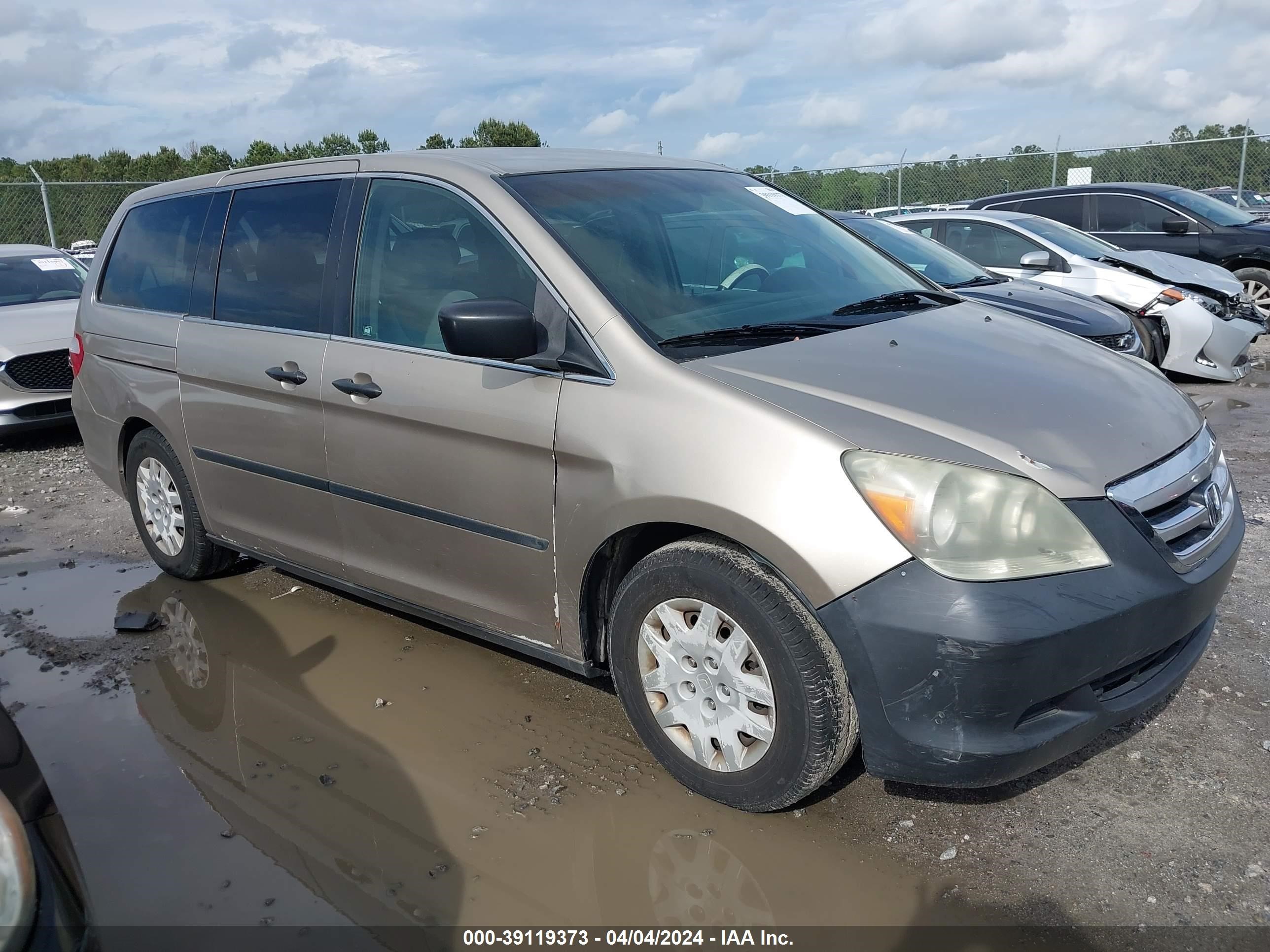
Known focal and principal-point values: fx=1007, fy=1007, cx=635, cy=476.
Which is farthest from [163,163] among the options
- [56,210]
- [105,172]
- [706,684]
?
[706,684]

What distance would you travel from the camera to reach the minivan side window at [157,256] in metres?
4.51

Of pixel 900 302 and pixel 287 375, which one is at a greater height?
pixel 900 302

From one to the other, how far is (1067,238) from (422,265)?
7.70 meters

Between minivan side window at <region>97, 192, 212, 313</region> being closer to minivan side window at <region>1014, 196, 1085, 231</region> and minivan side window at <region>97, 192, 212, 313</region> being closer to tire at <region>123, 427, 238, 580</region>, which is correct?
tire at <region>123, 427, 238, 580</region>

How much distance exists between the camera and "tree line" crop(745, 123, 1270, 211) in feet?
53.2

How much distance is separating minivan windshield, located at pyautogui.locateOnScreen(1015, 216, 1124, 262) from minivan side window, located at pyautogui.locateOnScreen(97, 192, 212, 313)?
7.38 metres

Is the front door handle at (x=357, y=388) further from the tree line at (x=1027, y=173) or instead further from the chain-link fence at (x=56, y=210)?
the chain-link fence at (x=56, y=210)

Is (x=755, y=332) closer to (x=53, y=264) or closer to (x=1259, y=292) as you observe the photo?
(x=53, y=264)

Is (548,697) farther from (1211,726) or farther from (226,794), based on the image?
(1211,726)

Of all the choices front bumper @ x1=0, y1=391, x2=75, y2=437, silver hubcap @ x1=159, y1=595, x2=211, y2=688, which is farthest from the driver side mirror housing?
front bumper @ x1=0, y1=391, x2=75, y2=437

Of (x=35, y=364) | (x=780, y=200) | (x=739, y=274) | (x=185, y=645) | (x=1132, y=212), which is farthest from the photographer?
(x=1132, y=212)

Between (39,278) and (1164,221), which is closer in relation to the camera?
(39,278)

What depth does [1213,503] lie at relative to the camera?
288 cm

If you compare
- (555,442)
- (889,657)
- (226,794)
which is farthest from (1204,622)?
(226,794)
